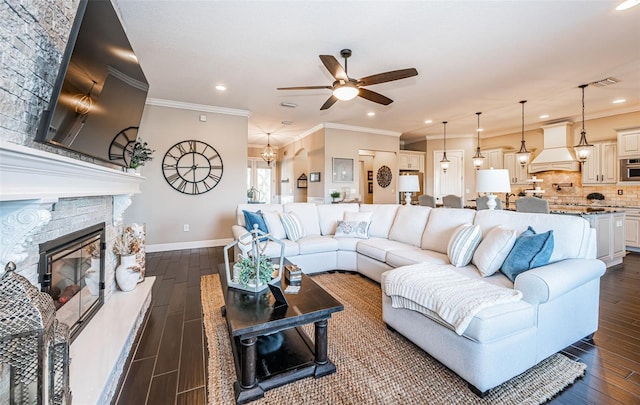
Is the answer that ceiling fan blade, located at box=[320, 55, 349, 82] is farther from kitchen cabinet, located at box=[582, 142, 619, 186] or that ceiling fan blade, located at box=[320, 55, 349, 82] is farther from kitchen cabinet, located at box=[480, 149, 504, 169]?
kitchen cabinet, located at box=[480, 149, 504, 169]

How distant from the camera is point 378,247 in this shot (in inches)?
128

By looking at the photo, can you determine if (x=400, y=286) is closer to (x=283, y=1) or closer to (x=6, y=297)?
(x=6, y=297)

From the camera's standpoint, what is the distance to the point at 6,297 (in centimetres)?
79

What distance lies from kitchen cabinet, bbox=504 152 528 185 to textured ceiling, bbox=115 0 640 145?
200cm

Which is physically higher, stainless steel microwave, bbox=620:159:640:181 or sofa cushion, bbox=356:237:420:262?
stainless steel microwave, bbox=620:159:640:181

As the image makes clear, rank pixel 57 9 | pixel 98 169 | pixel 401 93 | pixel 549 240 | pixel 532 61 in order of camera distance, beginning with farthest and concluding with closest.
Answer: pixel 401 93 < pixel 532 61 < pixel 549 240 < pixel 98 169 < pixel 57 9

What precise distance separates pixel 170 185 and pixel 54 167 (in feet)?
13.6

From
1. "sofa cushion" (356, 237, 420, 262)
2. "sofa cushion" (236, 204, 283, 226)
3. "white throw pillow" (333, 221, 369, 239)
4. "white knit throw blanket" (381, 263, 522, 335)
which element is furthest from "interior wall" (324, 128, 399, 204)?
"white knit throw blanket" (381, 263, 522, 335)

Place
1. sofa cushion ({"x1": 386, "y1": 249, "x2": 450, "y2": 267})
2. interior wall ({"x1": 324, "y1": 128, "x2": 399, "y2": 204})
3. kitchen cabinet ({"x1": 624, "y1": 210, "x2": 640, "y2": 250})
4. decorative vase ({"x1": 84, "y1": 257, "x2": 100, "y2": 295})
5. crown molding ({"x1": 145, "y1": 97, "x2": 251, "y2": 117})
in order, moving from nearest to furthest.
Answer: decorative vase ({"x1": 84, "y1": 257, "x2": 100, "y2": 295})
sofa cushion ({"x1": 386, "y1": 249, "x2": 450, "y2": 267})
crown molding ({"x1": 145, "y1": 97, "x2": 251, "y2": 117})
kitchen cabinet ({"x1": 624, "y1": 210, "x2": 640, "y2": 250})
interior wall ({"x1": 324, "y1": 128, "x2": 399, "y2": 204})

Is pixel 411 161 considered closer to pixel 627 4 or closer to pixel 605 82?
pixel 605 82

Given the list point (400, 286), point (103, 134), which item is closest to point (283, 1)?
point (103, 134)

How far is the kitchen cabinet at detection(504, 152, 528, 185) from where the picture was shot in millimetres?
6930

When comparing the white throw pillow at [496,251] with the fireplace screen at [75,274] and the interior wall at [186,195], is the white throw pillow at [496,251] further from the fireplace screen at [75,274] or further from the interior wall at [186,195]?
the interior wall at [186,195]

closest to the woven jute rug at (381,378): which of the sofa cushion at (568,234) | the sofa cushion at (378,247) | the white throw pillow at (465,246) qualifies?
the sofa cushion at (568,234)
